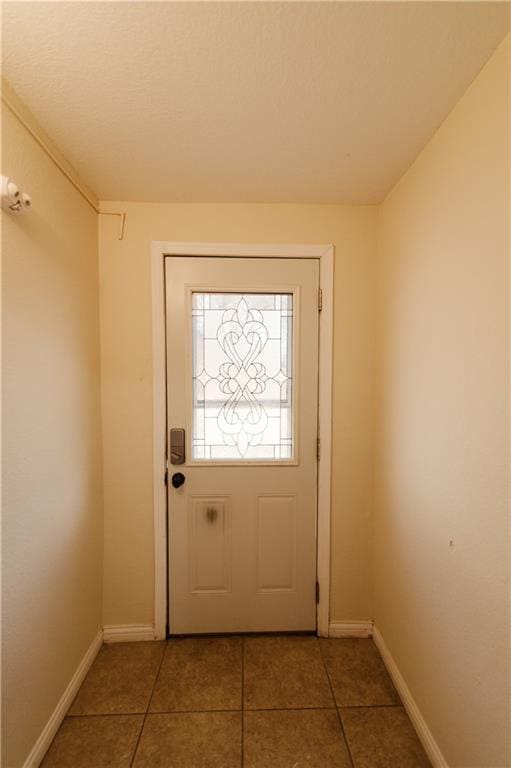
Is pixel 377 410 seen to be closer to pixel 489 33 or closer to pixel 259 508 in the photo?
pixel 259 508

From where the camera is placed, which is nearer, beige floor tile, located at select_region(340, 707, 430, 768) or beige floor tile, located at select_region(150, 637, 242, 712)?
beige floor tile, located at select_region(340, 707, 430, 768)

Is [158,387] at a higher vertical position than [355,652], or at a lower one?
higher

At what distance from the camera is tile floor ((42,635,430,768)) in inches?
48.4

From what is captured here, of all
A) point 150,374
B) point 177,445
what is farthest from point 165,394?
point 177,445

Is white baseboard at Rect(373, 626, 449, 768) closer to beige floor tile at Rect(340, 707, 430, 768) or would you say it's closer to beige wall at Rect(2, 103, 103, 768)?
beige floor tile at Rect(340, 707, 430, 768)

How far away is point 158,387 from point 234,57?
4.45 feet

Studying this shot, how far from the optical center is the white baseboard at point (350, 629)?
1807mm

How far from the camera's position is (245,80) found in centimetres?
101

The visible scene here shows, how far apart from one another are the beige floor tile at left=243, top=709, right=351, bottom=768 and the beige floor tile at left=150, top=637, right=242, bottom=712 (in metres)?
0.15

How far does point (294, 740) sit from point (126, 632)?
1010 millimetres

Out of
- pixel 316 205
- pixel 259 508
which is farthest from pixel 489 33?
pixel 259 508

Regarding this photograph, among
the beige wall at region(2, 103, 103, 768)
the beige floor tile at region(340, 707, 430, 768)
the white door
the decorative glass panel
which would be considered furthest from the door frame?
the beige floor tile at region(340, 707, 430, 768)

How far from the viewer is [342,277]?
177 centimetres

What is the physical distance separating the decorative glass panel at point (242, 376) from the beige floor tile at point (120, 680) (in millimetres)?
1060
